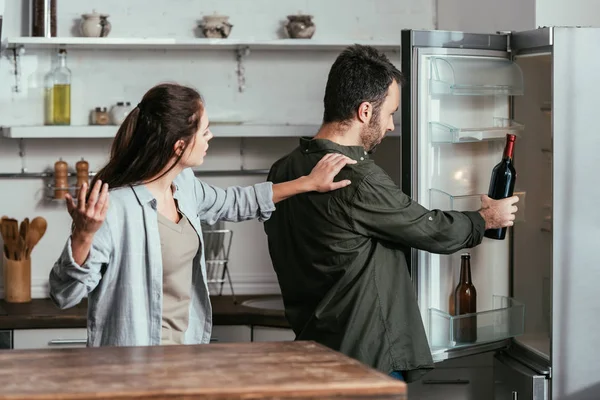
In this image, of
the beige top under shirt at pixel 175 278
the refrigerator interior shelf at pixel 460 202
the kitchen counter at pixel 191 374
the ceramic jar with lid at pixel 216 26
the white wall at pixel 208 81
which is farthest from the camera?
the white wall at pixel 208 81

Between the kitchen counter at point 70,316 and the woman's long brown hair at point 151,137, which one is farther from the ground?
the woman's long brown hair at point 151,137

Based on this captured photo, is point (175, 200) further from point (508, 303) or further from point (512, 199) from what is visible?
point (508, 303)

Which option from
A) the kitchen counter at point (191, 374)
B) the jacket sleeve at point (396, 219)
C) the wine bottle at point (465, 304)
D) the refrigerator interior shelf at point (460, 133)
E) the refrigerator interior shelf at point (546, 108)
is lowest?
the wine bottle at point (465, 304)

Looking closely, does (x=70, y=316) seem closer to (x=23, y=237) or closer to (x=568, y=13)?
(x=23, y=237)

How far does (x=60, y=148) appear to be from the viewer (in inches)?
166

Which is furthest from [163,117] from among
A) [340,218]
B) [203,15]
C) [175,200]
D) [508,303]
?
[203,15]

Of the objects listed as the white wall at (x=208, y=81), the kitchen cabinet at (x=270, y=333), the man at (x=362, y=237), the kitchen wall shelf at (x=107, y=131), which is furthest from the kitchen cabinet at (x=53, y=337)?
the man at (x=362, y=237)

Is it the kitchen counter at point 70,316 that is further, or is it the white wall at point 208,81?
the white wall at point 208,81

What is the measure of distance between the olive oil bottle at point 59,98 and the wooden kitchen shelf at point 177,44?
11cm

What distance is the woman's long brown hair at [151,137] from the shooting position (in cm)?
233

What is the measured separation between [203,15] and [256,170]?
0.71m

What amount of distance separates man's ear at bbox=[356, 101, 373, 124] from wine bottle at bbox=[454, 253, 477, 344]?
76cm

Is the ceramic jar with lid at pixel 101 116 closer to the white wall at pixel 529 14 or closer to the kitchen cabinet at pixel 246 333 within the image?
the kitchen cabinet at pixel 246 333

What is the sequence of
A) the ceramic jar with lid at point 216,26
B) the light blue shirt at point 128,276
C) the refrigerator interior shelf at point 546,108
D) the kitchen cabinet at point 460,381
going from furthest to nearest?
the ceramic jar with lid at point 216,26 → the kitchen cabinet at point 460,381 → the refrigerator interior shelf at point 546,108 → the light blue shirt at point 128,276
